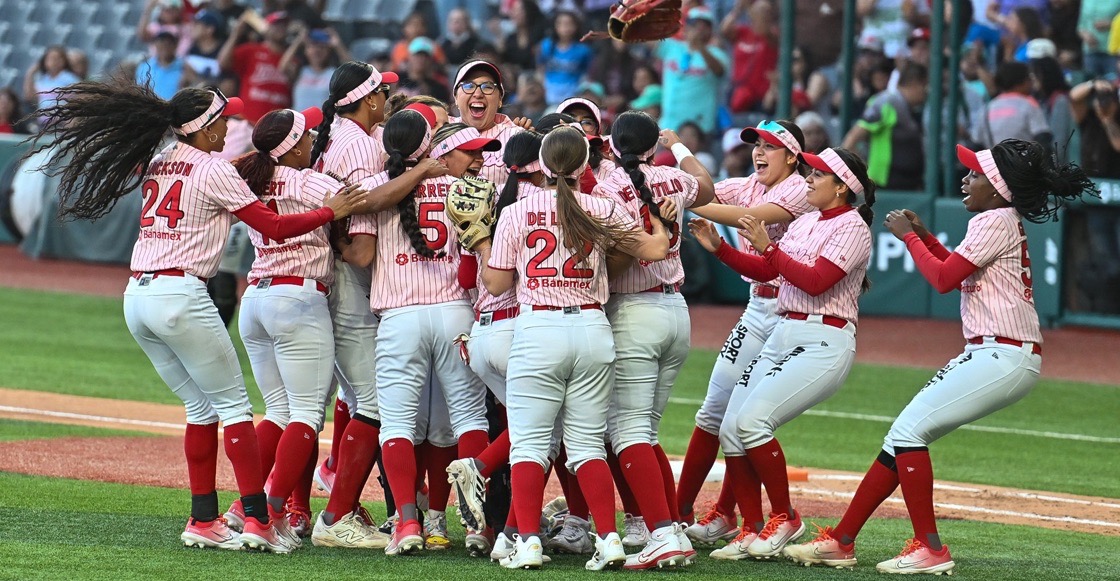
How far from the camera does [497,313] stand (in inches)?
235

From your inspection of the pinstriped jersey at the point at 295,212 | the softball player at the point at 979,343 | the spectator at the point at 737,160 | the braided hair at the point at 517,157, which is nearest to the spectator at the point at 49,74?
the spectator at the point at 737,160

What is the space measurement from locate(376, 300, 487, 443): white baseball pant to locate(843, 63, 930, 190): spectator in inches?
387

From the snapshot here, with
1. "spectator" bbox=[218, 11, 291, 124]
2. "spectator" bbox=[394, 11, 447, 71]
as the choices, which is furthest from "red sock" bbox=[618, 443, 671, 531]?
"spectator" bbox=[218, 11, 291, 124]

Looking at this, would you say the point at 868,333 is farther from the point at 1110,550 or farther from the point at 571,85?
the point at 1110,550

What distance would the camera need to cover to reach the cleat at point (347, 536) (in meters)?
6.14

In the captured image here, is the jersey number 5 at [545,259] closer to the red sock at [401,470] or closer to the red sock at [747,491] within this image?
the red sock at [401,470]

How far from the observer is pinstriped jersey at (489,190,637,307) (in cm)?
567

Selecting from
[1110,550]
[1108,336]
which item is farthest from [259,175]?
[1108,336]

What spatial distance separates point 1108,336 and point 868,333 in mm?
2407

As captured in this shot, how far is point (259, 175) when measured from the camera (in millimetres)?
6086

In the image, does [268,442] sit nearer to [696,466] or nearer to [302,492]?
[302,492]

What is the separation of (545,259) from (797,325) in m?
1.30

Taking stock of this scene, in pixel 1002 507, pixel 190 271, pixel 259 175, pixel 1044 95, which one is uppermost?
pixel 1044 95

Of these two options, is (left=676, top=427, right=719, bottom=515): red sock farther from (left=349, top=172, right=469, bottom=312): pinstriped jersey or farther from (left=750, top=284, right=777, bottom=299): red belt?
(left=349, top=172, right=469, bottom=312): pinstriped jersey
